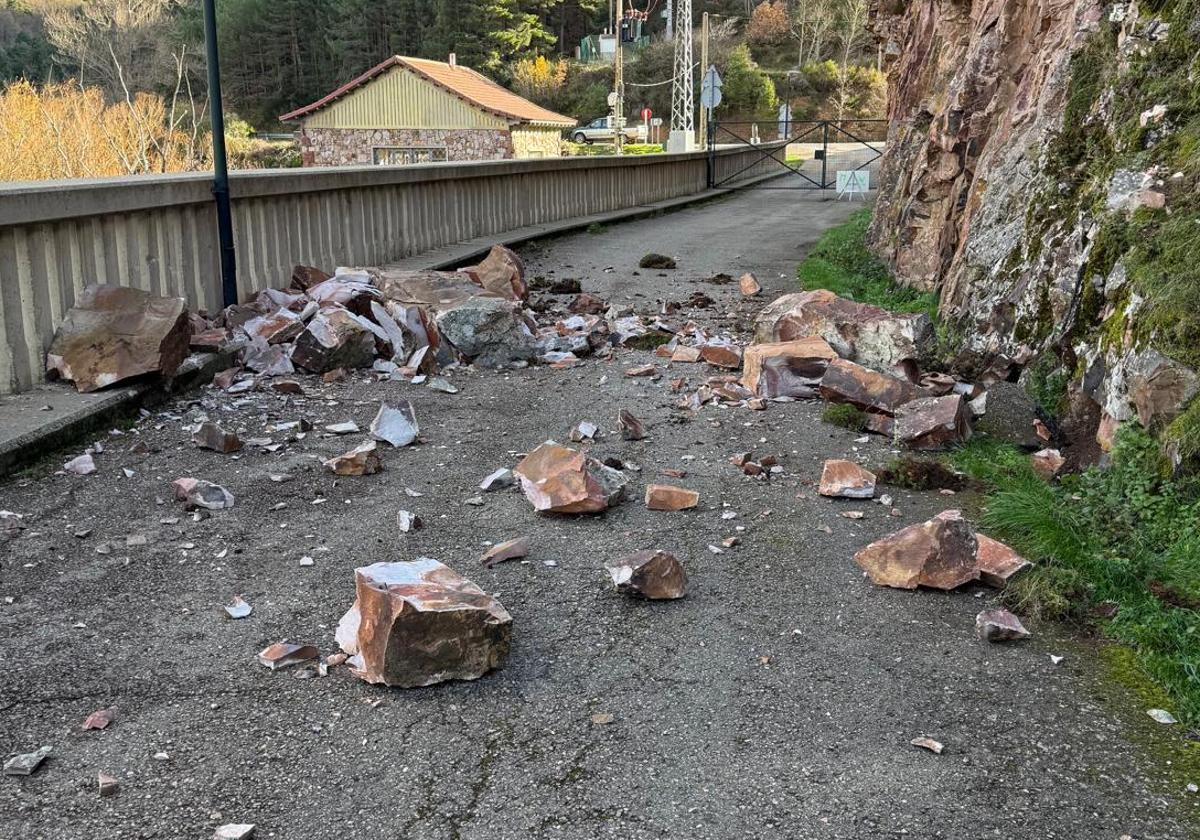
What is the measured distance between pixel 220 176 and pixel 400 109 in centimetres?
4007

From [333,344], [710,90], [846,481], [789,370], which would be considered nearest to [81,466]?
[333,344]

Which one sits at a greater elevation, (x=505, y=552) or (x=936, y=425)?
(x=936, y=425)

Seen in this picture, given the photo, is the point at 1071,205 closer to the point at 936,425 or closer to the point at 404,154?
the point at 936,425

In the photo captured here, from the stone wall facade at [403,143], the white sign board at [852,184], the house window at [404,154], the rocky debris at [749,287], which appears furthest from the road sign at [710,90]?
the rocky debris at [749,287]

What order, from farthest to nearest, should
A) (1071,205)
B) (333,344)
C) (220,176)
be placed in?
(220,176)
(333,344)
(1071,205)

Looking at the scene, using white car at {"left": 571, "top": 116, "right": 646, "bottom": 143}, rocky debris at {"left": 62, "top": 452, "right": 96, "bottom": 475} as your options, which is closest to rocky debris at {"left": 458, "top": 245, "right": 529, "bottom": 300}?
rocky debris at {"left": 62, "top": 452, "right": 96, "bottom": 475}

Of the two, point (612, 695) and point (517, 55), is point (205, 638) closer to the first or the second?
point (612, 695)

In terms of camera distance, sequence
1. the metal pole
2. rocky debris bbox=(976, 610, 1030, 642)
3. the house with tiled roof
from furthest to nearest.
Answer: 1. the house with tiled roof
2. the metal pole
3. rocky debris bbox=(976, 610, 1030, 642)

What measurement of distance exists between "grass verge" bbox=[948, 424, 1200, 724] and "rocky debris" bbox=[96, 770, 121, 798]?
309cm

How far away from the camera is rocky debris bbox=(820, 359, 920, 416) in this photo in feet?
22.1

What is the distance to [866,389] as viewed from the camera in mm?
6828

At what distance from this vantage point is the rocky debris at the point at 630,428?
6.43 metres

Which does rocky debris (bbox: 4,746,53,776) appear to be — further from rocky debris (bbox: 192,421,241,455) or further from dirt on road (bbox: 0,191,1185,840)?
rocky debris (bbox: 192,421,241,455)

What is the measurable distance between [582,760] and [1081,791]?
53.5 inches
